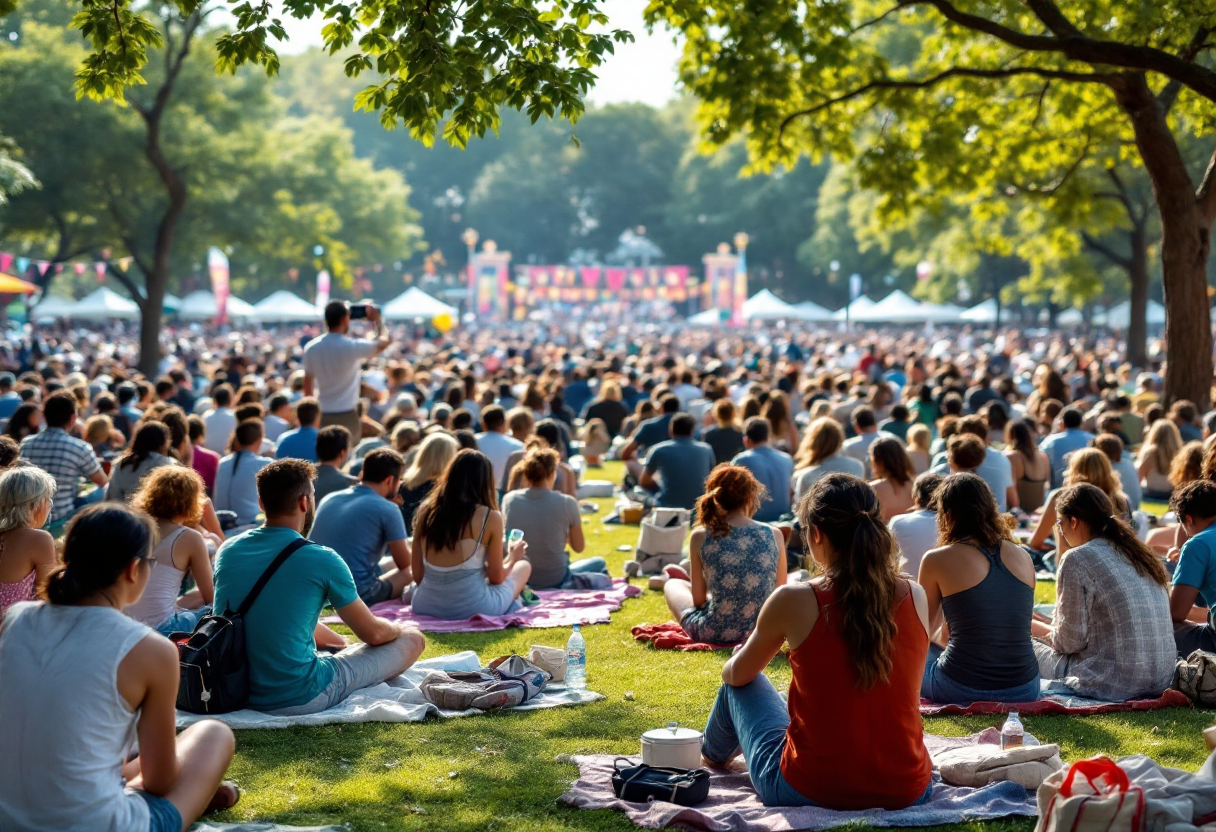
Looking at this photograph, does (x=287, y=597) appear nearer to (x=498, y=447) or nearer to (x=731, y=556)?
(x=731, y=556)

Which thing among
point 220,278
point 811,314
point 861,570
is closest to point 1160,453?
point 861,570

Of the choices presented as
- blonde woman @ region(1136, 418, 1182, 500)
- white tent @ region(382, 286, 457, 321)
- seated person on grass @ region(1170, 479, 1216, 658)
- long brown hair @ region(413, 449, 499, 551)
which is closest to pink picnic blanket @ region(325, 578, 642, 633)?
long brown hair @ region(413, 449, 499, 551)

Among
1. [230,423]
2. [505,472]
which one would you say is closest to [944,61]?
[505,472]

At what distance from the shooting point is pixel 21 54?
99.4ft

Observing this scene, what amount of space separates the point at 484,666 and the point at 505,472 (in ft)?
16.7

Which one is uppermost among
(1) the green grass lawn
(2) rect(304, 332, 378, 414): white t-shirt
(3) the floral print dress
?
(2) rect(304, 332, 378, 414): white t-shirt

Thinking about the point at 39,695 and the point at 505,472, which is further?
the point at 505,472

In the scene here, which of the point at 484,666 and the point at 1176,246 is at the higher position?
the point at 1176,246

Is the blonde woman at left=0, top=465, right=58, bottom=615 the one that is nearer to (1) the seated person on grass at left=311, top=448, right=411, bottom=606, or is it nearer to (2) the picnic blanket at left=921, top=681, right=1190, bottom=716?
(1) the seated person on grass at left=311, top=448, right=411, bottom=606

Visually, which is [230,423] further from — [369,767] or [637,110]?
[637,110]

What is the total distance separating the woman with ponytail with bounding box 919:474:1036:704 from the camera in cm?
571

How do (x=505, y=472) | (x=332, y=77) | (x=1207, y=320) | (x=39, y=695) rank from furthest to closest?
1. (x=332, y=77)
2. (x=1207, y=320)
3. (x=505, y=472)
4. (x=39, y=695)

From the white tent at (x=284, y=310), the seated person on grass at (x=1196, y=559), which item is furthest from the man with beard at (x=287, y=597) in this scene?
the white tent at (x=284, y=310)

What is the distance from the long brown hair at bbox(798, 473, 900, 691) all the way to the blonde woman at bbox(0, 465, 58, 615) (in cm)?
340
